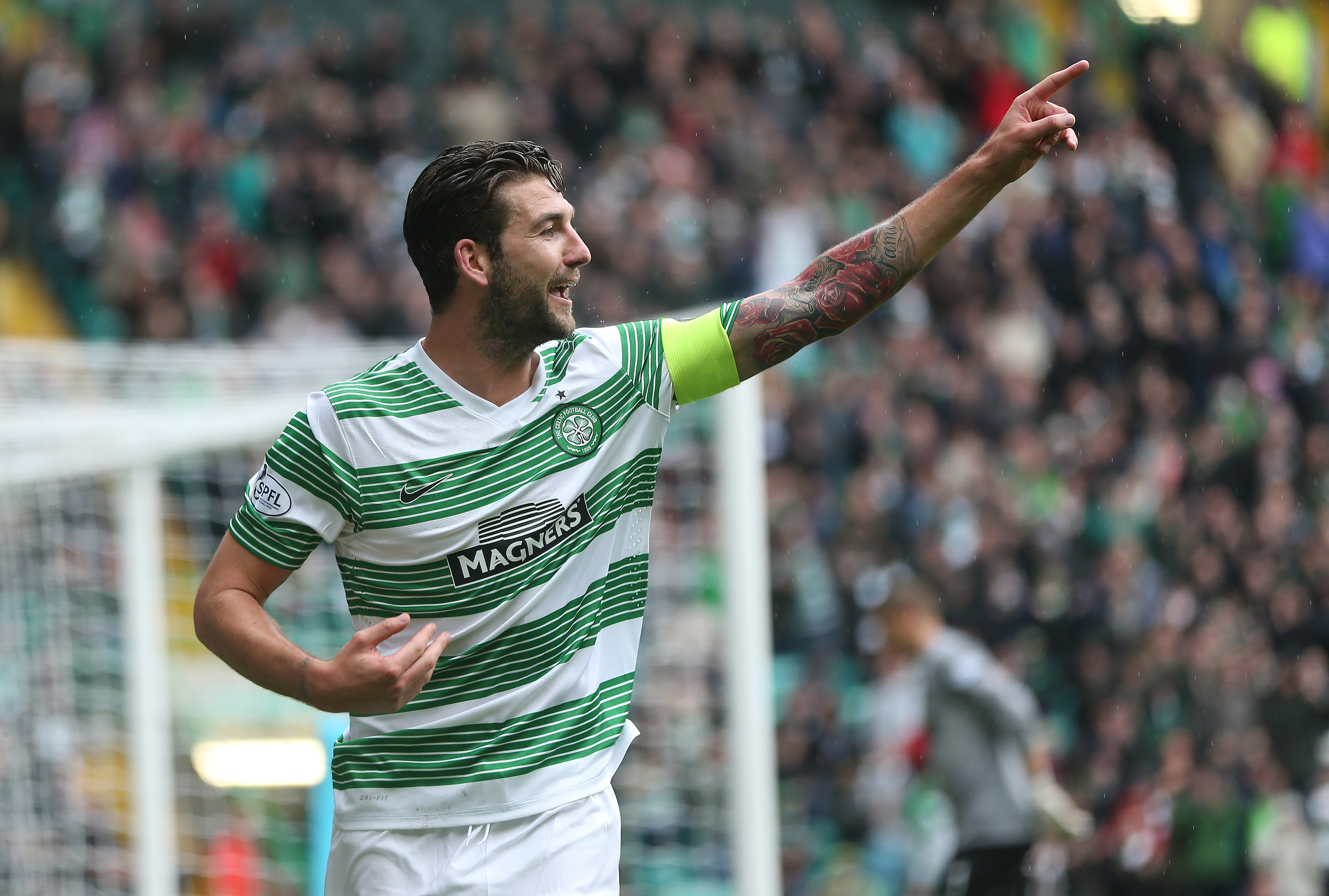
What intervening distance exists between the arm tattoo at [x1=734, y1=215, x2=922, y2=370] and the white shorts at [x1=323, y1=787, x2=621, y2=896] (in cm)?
93

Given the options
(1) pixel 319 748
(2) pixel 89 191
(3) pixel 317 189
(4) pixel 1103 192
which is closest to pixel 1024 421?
(4) pixel 1103 192

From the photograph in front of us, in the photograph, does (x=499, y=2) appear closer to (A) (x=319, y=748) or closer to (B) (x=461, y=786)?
(A) (x=319, y=748)

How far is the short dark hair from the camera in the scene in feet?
9.98

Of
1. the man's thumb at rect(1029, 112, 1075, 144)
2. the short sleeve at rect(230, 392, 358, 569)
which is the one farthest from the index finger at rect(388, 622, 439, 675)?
the man's thumb at rect(1029, 112, 1075, 144)

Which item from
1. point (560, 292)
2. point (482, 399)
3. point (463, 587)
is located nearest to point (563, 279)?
point (560, 292)

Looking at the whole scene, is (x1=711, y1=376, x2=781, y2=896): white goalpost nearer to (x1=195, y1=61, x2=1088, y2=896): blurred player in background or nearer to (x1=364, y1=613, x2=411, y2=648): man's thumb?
(x1=195, y1=61, x2=1088, y2=896): blurred player in background

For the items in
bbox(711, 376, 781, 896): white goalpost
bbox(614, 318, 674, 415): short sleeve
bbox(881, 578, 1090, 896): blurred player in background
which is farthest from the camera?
bbox(881, 578, 1090, 896): blurred player in background

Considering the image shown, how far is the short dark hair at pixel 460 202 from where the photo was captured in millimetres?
3041

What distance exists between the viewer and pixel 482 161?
3.05 meters

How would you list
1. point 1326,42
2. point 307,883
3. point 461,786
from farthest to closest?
point 1326,42 < point 307,883 < point 461,786

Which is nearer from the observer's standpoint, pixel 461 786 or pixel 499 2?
pixel 461 786

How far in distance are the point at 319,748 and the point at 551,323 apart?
4.30m

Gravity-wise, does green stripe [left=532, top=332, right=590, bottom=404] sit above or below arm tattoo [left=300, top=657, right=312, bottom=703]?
above

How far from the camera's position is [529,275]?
9.94ft
